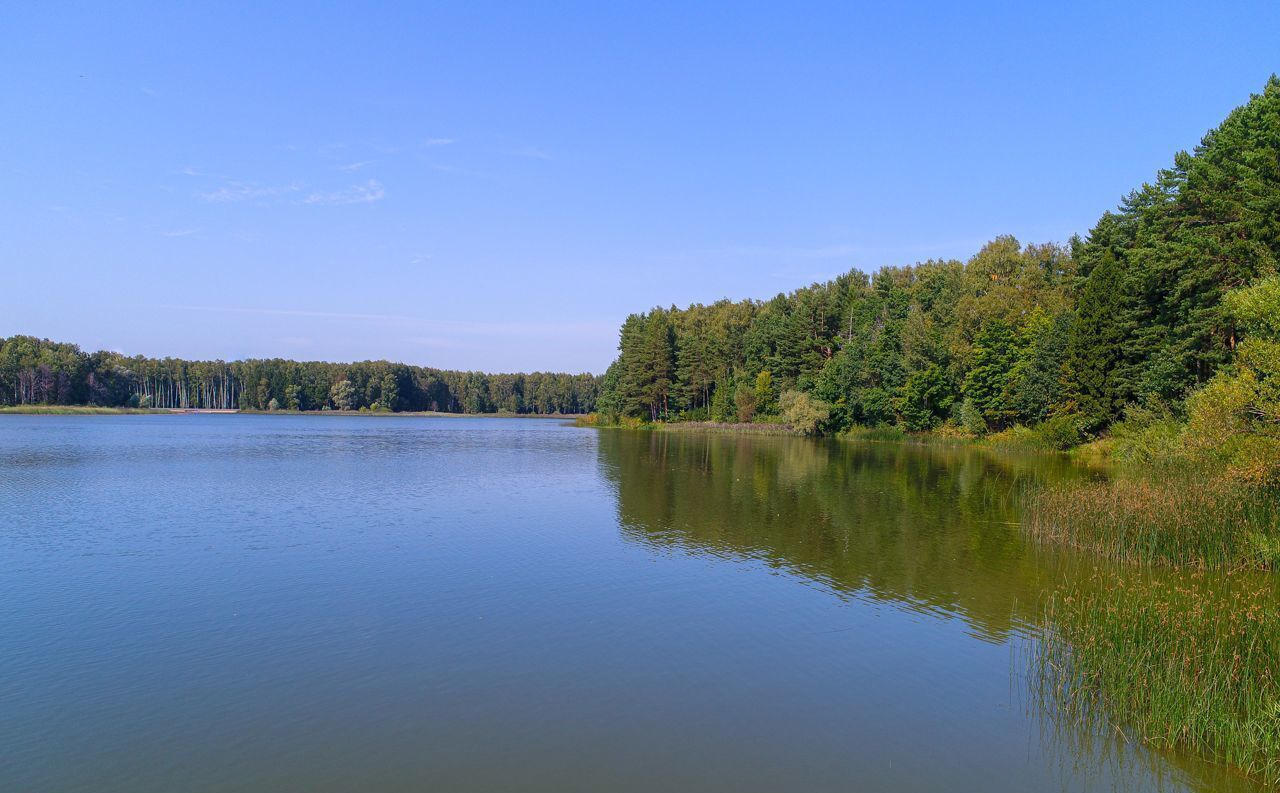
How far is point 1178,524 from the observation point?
15820 millimetres

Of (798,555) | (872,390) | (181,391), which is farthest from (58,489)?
(181,391)

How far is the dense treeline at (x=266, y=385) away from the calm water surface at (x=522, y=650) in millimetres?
111264

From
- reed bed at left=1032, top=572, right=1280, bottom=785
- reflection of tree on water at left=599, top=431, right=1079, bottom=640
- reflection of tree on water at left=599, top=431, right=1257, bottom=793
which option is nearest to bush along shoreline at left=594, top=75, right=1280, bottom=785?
reed bed at left=1032, top=572, right=1280, bottom=785

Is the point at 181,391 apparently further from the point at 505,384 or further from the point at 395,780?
the point at 395,780

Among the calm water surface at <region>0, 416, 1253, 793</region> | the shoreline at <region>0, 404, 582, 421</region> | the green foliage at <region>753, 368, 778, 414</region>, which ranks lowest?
the calm water surface at <region>0, 416, 1253, 793</region>

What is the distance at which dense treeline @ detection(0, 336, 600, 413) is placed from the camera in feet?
368

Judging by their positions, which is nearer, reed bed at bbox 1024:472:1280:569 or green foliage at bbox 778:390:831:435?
reed bed at bbox 1024:472:1280:569

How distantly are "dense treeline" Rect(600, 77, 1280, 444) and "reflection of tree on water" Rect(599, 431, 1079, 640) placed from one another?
26.4 ft

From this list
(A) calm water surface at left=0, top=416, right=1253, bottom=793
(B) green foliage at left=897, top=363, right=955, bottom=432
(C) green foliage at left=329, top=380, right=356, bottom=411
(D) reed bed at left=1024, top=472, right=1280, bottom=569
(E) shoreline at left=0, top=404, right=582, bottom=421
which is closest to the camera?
(A) calm water surface at left=0, top=416, right=1253, bottom=793

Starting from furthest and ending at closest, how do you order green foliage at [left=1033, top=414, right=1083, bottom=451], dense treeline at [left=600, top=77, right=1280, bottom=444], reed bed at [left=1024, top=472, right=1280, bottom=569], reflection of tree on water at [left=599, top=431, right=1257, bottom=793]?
green foliage at [left=1033, top=414, right=1083, bottom=451], dense treeline at [left=600, top=77, right=1280, bottom=444], reed bed at [left=1024, top=472, right=1280, bottom=569], reflection of tree on water at [left=599, top=431, right=1257, bottom=793]

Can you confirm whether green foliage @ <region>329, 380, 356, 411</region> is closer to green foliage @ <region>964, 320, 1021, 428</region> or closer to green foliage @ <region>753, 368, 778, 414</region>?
green foliage @ <region>753, 368, 778, 414</region>

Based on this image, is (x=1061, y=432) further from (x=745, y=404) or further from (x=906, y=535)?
(x=745, y=404)

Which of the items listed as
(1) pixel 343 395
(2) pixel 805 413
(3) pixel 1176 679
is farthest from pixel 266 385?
(3) pixel 1176 679

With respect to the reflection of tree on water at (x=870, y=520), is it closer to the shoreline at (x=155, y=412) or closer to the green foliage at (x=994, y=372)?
the green foliage at (x=994, y=372)
